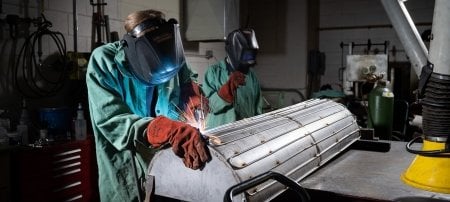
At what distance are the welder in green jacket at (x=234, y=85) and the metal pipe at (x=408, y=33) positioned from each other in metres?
2.16

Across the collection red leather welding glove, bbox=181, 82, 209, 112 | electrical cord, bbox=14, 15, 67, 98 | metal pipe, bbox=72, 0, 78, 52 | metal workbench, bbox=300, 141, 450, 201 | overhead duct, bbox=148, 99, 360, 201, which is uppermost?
metal pipe, bbox=72, 0, 78, 52

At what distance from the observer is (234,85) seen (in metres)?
3.51

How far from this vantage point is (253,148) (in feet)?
4.82

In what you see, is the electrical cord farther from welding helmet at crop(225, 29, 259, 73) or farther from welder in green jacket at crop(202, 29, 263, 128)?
welding helmet at crop(225, 29, 259, 73)

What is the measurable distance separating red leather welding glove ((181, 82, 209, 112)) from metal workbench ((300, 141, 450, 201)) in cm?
83

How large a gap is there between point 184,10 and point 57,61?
6.94ft

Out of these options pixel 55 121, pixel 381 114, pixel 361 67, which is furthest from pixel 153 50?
pixel 361 67

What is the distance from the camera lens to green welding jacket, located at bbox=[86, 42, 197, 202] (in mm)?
1667

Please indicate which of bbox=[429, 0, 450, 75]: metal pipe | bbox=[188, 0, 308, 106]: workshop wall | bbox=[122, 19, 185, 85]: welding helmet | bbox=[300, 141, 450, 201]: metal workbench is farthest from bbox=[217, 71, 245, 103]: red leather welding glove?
bbox=[188, 0, 308, 106]: workshop wall

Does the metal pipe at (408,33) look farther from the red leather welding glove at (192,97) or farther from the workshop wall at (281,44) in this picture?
the workshop wall at (281,44)

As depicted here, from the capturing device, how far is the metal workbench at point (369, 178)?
1.41 metres

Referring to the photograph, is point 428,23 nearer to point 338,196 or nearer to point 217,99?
point 217,99

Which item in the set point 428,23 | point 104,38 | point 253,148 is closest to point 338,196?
point 253,148

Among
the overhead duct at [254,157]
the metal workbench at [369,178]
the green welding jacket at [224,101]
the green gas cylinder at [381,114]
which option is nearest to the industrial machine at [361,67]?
the green welding jacket at [224,101]
